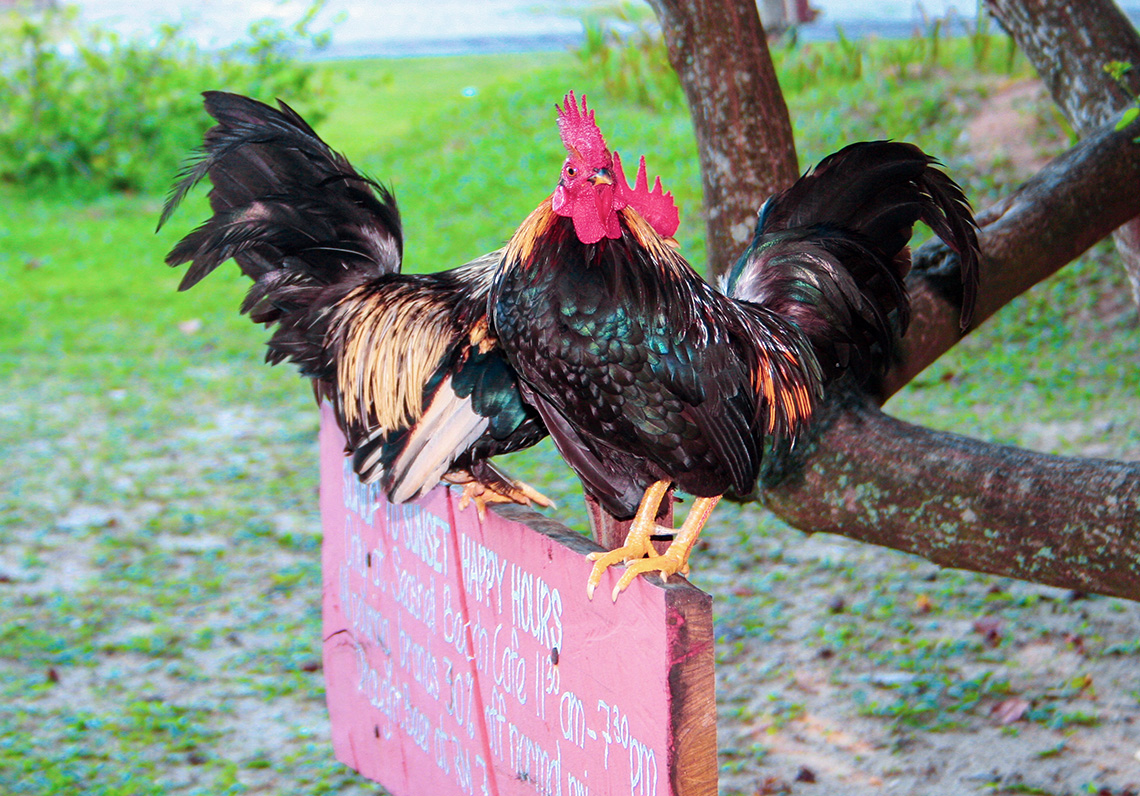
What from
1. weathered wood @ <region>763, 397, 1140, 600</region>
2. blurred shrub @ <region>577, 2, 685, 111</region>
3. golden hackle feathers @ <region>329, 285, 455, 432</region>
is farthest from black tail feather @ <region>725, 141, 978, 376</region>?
blurred shrub @ <region>577, 2, 685, 111</region>

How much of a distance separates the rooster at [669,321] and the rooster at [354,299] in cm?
29

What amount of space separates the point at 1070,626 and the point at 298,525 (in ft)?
11.1

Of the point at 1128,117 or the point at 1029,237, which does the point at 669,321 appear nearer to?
the point at 1029,237

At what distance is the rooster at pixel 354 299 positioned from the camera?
264 centimetres

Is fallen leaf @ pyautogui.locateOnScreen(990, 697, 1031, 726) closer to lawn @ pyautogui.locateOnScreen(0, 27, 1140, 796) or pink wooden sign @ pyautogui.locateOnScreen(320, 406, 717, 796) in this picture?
lawn @ pyautogui.locateOnScreen(0, 27, 1140, 796)

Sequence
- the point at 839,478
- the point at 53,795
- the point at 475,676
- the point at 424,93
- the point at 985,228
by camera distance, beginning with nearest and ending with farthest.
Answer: the point at 475,676 → the point at 839,478 → the point at 985,228 → the point at 53,795 → the point at 424,93

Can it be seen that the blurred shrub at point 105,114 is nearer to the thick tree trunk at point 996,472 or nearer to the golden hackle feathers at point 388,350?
the golden hackle feathers at point 388,350

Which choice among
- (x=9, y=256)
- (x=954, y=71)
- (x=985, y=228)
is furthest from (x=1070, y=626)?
(x=9, y=256)

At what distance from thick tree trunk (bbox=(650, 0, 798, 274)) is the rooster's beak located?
130 centimetres

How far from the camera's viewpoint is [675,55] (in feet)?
11.2

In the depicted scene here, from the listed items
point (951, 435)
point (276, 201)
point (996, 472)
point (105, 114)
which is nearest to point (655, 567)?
point (996, 472)

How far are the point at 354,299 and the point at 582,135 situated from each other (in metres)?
1.04

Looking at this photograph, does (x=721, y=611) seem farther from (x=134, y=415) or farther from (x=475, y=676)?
(x=134, y=415)

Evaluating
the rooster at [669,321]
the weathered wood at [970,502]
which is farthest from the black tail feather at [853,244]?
the weathered wood at [970,502]
